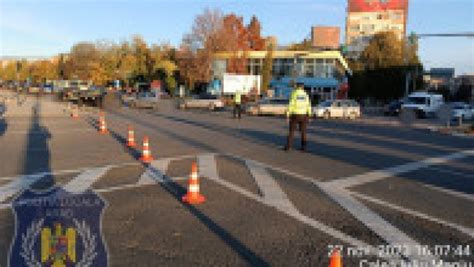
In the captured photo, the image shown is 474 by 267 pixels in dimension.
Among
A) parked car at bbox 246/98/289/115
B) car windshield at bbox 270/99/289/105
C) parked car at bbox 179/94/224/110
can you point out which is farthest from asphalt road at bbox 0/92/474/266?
parked car at bbox 179/94/224/110

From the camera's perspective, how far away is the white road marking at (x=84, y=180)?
8312mm

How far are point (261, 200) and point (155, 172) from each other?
312 cm

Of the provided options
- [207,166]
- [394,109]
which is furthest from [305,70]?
[207,166]

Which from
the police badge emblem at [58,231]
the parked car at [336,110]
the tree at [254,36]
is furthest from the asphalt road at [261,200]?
the tree at [254,36]

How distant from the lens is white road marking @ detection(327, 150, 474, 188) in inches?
378

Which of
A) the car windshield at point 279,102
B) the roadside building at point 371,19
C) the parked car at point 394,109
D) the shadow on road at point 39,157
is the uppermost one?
the roadside building at point 371,19

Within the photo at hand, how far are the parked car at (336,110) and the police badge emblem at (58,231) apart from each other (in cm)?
3070

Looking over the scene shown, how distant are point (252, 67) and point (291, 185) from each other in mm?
70725

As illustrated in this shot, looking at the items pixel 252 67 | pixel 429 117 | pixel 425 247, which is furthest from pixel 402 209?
pixel 252 67

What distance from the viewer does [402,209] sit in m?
7.47

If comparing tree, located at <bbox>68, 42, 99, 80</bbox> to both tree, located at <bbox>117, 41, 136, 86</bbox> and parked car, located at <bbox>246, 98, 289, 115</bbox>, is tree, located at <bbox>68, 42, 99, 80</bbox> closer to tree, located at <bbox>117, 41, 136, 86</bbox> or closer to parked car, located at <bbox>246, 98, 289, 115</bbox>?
tree, located at <bbox>117, 41, 136, 86</bbox>

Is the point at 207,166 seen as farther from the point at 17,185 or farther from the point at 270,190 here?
the point at 17,185

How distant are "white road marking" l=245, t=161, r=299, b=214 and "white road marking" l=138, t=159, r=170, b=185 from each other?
6.04 feet

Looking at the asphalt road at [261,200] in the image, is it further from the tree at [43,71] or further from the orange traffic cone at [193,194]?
the tree at [43,71]
